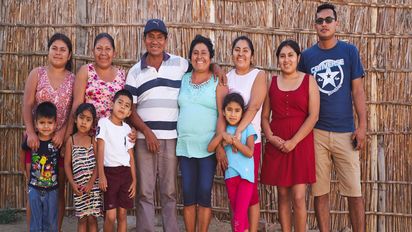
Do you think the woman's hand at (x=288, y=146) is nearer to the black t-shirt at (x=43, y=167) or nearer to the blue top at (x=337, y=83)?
the blue top at (x=337, y=83)

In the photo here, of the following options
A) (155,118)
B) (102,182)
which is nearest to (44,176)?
(102,182)

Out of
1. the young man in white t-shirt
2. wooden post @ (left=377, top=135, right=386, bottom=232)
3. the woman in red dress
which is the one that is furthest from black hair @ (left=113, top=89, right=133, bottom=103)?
wooden post @ (left=377, top=135, right=386, bottom=232)

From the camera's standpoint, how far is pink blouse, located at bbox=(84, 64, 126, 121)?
13.5ft

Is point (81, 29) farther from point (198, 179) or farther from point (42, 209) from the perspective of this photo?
point (198, 179)

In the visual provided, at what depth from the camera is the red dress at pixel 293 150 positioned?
401 centimetres

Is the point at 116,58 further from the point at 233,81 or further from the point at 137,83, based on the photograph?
the point at 233,81

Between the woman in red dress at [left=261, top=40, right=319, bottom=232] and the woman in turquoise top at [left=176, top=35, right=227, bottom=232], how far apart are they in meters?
0.48

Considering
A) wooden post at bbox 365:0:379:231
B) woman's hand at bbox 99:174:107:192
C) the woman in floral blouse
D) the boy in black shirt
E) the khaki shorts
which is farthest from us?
wooden post at bbox 365:0:379:231

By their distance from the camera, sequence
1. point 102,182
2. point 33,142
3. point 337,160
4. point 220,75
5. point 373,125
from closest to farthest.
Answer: point 102,182 < point 33,142 < point 220,75 < point 337,160 < point 373,125

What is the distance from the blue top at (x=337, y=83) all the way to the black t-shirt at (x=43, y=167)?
2323 mm

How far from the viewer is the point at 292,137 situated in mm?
3996

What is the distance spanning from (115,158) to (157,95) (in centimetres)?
63

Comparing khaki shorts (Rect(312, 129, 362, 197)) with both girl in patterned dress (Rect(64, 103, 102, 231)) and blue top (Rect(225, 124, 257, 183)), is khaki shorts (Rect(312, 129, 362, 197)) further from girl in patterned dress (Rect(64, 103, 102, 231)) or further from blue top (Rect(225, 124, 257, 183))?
girl in patterned dress (Rect(64, 103, 102, 231))

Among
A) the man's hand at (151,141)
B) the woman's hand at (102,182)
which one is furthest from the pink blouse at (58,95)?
the man's hand at (151,141)
